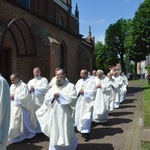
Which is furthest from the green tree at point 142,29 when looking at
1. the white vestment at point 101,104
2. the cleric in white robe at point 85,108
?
the cleric in white robe at point 85,108

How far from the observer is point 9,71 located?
15.1 meters

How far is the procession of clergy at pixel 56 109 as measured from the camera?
705cm

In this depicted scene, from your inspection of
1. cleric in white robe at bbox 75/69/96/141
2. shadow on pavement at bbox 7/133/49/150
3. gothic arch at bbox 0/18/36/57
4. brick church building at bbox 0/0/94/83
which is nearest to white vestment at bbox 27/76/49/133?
shadow on pavement at bbox 7/133/49/150

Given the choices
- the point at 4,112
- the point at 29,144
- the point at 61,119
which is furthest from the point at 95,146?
the point at 4,112

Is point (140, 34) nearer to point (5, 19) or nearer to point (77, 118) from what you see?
point (5, 19)

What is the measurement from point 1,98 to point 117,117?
364 inches

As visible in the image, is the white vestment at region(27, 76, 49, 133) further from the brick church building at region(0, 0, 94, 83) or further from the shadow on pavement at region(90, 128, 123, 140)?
the brick church building at region(0, 0, 94, 83)

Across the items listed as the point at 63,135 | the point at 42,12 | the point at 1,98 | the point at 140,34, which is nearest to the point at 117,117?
the point at 63,135

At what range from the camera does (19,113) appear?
8.70 meters

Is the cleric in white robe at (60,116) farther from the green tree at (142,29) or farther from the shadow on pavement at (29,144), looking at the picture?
the green tree at (142,29)

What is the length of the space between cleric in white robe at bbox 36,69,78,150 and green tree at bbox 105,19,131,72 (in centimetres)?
6644

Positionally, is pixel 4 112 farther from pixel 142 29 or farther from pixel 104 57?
pixel 104 57

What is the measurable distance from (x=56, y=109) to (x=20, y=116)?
193 cm

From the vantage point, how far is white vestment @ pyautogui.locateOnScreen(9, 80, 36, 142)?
8508 millimetres
